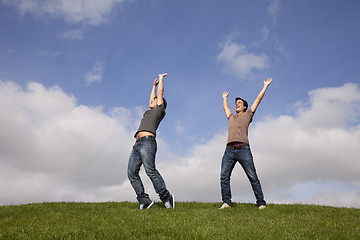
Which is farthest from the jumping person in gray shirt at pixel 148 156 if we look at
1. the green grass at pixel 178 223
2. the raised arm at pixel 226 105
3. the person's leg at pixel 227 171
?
the raised arm at pixel 226 105

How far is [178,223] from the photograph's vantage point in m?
6.93

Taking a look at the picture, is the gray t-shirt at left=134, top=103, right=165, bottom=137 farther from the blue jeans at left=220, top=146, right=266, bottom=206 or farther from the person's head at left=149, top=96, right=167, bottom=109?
the blue jeans at left=220, top=146, right=266, bottom=206

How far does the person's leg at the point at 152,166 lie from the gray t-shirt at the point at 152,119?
0.38 meters

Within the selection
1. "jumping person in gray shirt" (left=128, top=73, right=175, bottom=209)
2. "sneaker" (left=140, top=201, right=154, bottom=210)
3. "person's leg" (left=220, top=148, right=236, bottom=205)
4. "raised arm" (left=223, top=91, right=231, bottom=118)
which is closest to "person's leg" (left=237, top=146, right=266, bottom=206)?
"person's leg" (left=220, top=148, right=236, bottom=205)

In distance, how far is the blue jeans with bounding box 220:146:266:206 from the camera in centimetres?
952

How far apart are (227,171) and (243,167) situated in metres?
0.50

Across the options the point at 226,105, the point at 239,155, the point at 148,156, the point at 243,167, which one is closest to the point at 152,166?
the point at 148,156

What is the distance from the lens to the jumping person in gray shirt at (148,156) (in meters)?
8.95

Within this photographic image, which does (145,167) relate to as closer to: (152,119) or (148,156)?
(148,156)

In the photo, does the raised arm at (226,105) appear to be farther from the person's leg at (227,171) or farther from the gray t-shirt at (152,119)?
the gray t-shirt at (152,119)

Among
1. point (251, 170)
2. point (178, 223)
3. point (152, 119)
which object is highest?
point (152, 119)

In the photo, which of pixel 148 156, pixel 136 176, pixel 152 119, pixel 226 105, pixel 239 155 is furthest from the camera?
pixel 226 105

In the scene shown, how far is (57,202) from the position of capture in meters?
11.1

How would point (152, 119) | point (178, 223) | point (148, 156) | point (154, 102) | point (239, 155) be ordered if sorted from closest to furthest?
point (178, 223) < point (148, 156) < point (152, 119) < point (239, 155) < point (154, 102)
